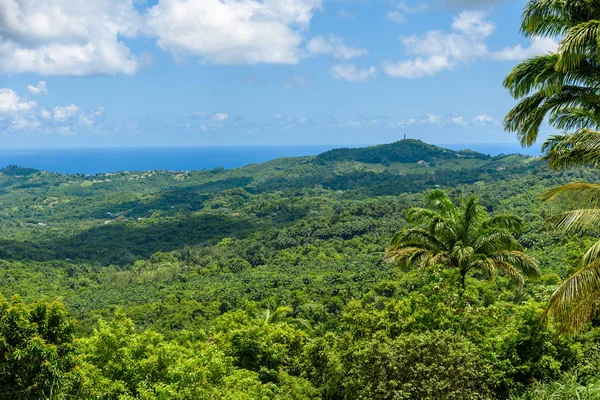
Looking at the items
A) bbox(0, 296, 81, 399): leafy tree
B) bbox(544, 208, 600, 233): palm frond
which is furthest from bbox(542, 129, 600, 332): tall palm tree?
bbox(0, 296, 81, 399): leafy tree

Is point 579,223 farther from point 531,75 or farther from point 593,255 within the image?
point 531,75

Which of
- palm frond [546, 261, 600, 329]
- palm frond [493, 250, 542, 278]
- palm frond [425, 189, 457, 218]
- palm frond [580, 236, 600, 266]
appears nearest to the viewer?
palm frond [546, 261, 600, 329]

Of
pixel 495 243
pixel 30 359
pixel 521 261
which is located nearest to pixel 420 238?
pixel 495 243

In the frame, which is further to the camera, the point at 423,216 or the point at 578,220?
the point at 423,216

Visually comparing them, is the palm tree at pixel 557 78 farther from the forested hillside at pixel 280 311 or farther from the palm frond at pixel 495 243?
the palm frond at pixel 495 243

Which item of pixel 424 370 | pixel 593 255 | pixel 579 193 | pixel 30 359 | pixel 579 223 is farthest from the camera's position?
pixel 30 359

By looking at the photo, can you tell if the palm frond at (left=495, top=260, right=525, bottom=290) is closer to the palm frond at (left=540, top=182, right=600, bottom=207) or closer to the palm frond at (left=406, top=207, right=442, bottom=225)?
the palm frond at (left=406, top=207, right=442, bottom=225)

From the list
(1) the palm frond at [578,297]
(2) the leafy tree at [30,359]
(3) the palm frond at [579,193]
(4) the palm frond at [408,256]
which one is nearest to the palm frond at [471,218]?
(4) the palm frond at [408,256]
